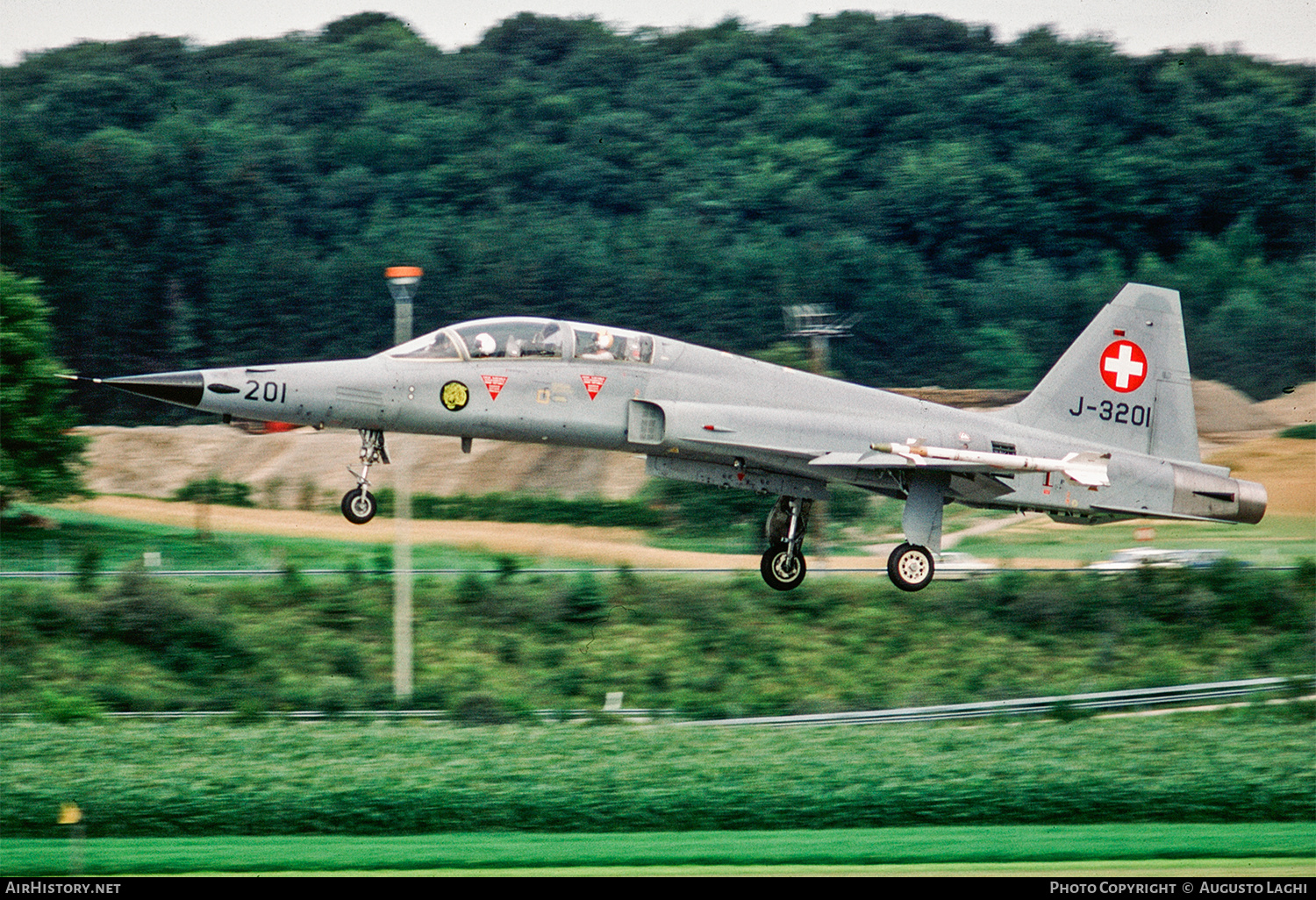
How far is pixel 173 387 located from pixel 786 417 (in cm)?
850

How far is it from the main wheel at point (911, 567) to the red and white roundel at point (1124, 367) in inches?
168

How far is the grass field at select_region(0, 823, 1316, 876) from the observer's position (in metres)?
19.4

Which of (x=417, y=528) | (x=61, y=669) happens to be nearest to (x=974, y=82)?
(x=417, y=528)

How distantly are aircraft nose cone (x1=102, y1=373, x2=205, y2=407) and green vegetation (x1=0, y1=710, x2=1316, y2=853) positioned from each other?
6675 millimetres

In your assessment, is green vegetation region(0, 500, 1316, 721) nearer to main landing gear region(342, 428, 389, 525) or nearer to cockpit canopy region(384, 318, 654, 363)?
main landing gear region(342, 428, 389, 525)

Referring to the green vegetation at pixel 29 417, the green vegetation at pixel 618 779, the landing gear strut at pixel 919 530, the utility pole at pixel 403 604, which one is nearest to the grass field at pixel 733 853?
the green vegetation at pixel 618 779

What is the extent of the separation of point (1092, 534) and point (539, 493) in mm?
17138

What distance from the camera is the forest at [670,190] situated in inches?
2372

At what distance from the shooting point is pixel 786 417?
2128 cm

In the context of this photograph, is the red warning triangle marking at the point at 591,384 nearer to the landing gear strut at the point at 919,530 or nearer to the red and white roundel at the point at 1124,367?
the landing gear strut at the point at 919,530

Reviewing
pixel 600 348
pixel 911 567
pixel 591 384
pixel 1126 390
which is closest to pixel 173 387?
pixel 591 384

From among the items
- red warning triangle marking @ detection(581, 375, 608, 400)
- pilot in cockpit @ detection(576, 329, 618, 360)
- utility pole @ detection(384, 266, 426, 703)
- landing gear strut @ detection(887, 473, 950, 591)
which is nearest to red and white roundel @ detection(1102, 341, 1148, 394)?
landing gear strut @ detection(887, 473, 950, 591)

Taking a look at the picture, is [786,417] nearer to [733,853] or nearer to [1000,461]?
[1000,461]

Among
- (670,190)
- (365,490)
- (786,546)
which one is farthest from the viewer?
(670,190)
